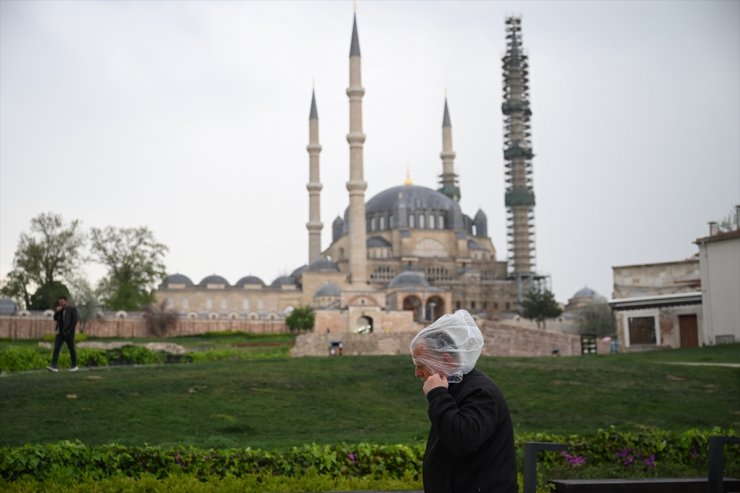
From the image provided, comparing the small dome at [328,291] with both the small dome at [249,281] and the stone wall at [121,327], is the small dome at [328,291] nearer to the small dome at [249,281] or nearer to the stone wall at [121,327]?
the stone wall at [121,327]

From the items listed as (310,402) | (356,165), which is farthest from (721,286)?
(356,165)

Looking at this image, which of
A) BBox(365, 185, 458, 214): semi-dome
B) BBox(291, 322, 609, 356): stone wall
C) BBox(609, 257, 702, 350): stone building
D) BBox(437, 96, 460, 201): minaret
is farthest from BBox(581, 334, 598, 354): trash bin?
BBox(437, 96, 460, 201): minaret

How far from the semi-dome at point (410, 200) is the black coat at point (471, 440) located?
197ft

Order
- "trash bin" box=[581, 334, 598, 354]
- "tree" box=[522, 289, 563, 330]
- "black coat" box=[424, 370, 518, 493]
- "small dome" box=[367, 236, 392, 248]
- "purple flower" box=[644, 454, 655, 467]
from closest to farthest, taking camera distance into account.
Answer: "black coat" box=[424, 370, 518, 493]
"purple flower" box=[644, 454, 655, 467]
"trash bin" box=[581, 334, 598, 354]
"tree" box=[522, 289, 563, 330]
"small dome" box=[367, 236, 392, 248]

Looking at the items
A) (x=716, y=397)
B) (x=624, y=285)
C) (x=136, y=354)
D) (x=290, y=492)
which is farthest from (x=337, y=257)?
(x=290, y=492)

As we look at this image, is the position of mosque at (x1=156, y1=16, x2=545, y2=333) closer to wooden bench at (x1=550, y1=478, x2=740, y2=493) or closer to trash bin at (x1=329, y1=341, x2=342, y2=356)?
trash bin at (x1=329, y1=341, x2=342, y2=356)

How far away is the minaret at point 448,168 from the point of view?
68.3 m

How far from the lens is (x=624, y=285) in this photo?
36.1 m

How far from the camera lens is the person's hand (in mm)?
3520

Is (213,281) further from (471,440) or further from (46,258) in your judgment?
(471,440)

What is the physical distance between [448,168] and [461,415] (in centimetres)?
6920

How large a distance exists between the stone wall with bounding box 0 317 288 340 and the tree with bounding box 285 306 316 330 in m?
2.59

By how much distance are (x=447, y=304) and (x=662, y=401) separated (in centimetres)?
3915

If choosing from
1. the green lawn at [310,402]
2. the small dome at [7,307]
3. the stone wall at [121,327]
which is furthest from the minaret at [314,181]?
the green lawn at [310,402]
